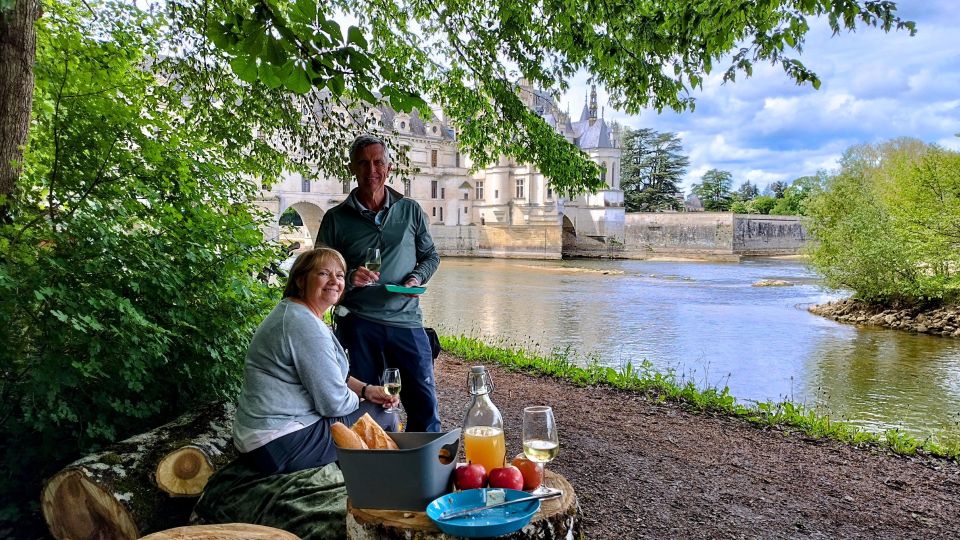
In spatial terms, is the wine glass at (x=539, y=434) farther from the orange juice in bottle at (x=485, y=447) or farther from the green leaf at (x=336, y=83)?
the green leaf at (x=336, y=83)

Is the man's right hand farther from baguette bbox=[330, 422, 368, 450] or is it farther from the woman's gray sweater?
baguette bbox=[330, 422, 368, 450]

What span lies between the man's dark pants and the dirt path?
106cm

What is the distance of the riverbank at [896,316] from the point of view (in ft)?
46.4

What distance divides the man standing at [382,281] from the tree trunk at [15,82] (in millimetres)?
1494

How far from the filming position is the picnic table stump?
5.65 ft

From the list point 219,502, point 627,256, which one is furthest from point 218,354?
point 627,256

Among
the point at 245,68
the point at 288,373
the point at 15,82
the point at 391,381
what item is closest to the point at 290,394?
the point at 288,373

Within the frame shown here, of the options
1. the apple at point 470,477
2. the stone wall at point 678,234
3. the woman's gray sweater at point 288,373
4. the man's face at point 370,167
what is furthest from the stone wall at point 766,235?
the apple at point 470,477

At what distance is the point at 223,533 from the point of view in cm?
168

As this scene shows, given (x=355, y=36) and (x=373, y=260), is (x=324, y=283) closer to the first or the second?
(x=373, y=260)

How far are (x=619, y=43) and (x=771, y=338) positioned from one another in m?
10.3

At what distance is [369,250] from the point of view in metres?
3.07

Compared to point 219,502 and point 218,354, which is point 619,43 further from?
point 219,502

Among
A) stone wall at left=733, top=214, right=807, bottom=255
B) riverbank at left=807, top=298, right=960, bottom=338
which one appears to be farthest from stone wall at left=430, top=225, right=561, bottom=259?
riverbank at left=807, top=298, right=960, bottom=338
